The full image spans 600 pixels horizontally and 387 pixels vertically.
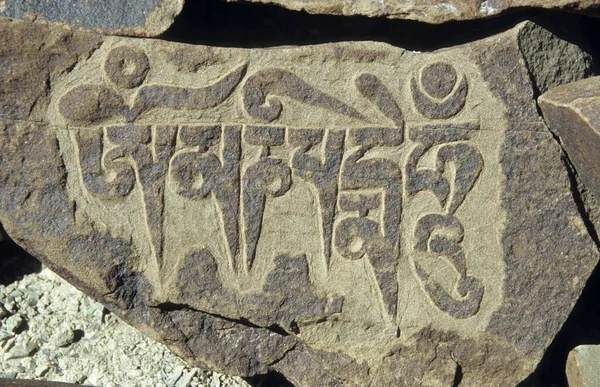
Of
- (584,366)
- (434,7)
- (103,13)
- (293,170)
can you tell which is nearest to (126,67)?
(103,13)

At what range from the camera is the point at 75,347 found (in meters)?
2.28

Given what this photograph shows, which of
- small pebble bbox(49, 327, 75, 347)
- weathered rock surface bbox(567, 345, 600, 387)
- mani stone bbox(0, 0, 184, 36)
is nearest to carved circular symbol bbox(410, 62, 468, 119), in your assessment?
mani stone bbox(0, 0, 184, 36)

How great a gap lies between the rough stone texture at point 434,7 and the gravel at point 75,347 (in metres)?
0.97

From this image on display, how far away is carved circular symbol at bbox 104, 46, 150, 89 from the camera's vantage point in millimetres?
1903

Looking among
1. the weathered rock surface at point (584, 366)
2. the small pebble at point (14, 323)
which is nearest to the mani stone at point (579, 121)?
the weathered rock surface at point (584, 366)

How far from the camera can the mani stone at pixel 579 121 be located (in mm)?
1828

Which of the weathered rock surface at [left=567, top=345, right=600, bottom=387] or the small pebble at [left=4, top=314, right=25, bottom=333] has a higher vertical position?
the weathered rock surface at [left=567, top=345, right=600, bottom=387]

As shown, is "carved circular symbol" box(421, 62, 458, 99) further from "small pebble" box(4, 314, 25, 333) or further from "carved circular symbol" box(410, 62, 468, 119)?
"small pebble" box(4, 314, 25, 333)

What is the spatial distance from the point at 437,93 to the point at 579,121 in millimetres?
313

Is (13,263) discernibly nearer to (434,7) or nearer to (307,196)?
(307,196)

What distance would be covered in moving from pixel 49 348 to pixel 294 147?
0.89 metres

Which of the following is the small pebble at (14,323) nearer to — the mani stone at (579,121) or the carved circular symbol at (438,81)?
the carved circular symbol at (438,81)

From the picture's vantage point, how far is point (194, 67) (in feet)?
6.33

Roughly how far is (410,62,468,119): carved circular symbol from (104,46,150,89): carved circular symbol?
606mm
